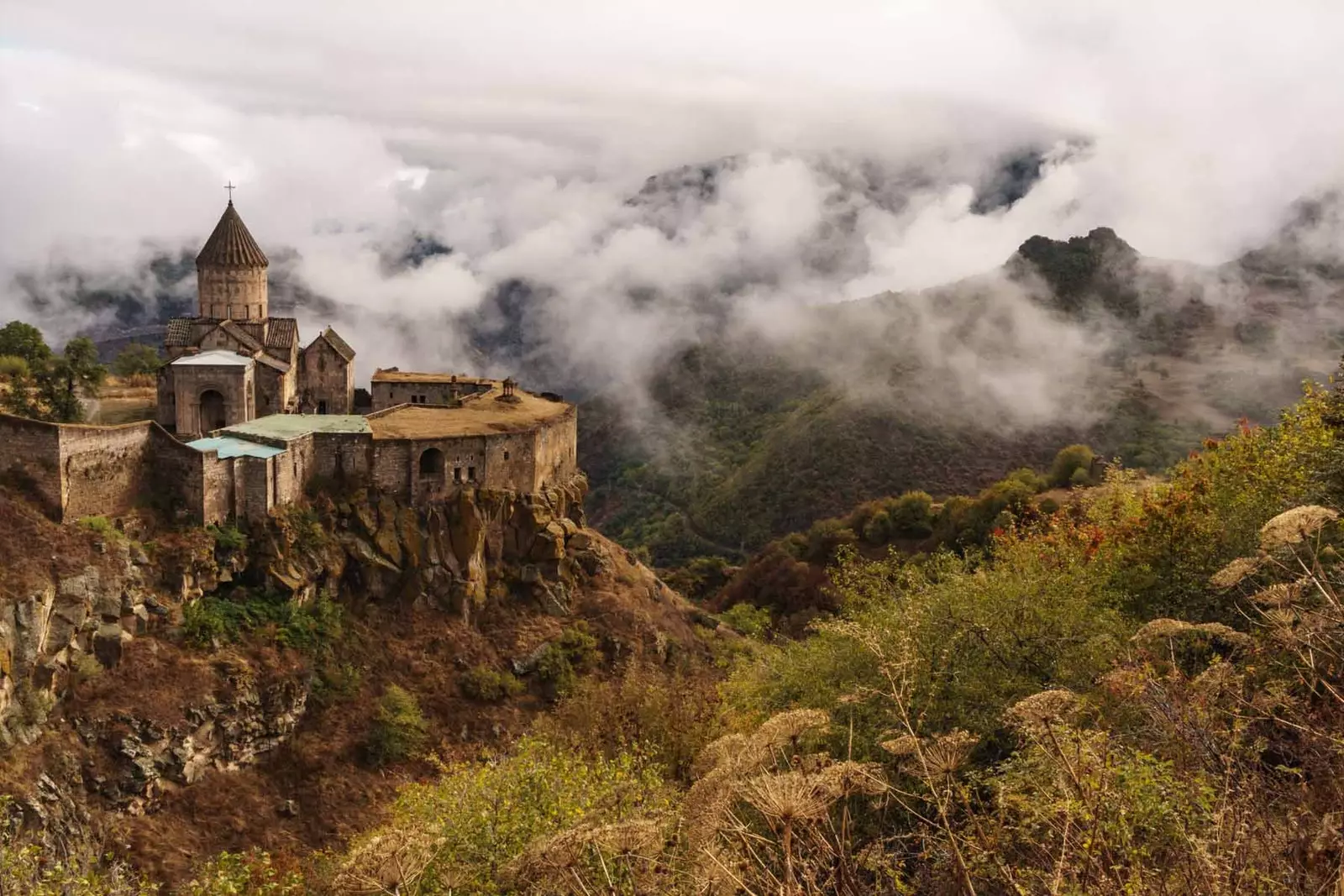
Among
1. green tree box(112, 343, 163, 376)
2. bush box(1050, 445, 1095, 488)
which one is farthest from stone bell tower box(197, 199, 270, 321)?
bush box(1050, 445, 1095, 488)

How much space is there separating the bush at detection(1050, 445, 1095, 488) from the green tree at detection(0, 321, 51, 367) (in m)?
43.1

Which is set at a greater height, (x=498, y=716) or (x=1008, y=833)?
(x=1008, y=833)

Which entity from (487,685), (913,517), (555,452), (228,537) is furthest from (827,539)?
(228,537)

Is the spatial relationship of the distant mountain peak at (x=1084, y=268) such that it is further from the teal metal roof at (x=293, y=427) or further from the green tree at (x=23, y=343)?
the green tree at (x=23, y=343)

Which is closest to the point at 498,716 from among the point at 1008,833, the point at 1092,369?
the point at 1008,833

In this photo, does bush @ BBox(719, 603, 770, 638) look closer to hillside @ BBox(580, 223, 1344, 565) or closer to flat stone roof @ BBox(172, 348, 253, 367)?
flat stone roof @ BBox(172, 348, 253, 367)

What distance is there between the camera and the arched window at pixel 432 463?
27.7 metres

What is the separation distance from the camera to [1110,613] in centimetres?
1573

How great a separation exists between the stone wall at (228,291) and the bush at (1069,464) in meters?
37.3

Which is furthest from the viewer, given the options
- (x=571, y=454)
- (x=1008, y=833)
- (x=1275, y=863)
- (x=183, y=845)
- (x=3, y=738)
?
(x=571, y=454)

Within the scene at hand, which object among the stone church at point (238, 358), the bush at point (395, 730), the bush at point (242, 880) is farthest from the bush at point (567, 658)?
the stone church at point (238, 358)

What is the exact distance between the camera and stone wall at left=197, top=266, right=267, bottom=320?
33.9 meters

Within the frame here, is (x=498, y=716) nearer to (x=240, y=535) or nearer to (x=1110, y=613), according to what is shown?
(x=240, y=535)

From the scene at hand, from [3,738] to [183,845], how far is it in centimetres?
387
